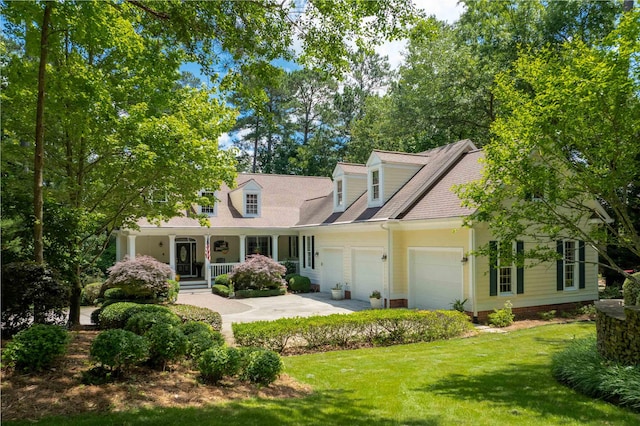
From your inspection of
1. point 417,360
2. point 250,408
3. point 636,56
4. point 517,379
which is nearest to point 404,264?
point 417,360

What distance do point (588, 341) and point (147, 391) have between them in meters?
8.26

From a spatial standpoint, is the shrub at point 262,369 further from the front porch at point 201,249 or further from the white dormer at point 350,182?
the front porch at point 201,249

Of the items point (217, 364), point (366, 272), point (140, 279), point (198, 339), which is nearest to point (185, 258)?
point (140, 279)

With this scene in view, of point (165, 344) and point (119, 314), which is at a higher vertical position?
point (165, 344)

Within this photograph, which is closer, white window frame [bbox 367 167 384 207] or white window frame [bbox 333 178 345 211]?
white window frame [bbox 367 167 384 207]

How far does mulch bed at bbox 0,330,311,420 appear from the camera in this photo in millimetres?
5043

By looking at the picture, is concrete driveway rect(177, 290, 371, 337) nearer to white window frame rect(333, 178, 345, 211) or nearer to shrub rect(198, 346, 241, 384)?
white window frame rect(333, 178, 345, 211)

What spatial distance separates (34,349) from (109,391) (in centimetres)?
124

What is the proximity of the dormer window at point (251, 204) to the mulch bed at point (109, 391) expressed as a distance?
1952cm

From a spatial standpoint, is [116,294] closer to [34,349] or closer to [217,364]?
[34,349]

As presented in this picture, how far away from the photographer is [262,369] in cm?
690

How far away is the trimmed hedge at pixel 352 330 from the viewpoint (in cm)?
1023

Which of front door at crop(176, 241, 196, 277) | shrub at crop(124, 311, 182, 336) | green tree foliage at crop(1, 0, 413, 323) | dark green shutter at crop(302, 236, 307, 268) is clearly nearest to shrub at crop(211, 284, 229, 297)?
dark green shutter at crop(302, 236, 307, 268)

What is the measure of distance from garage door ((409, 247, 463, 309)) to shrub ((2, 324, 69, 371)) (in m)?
11.9
